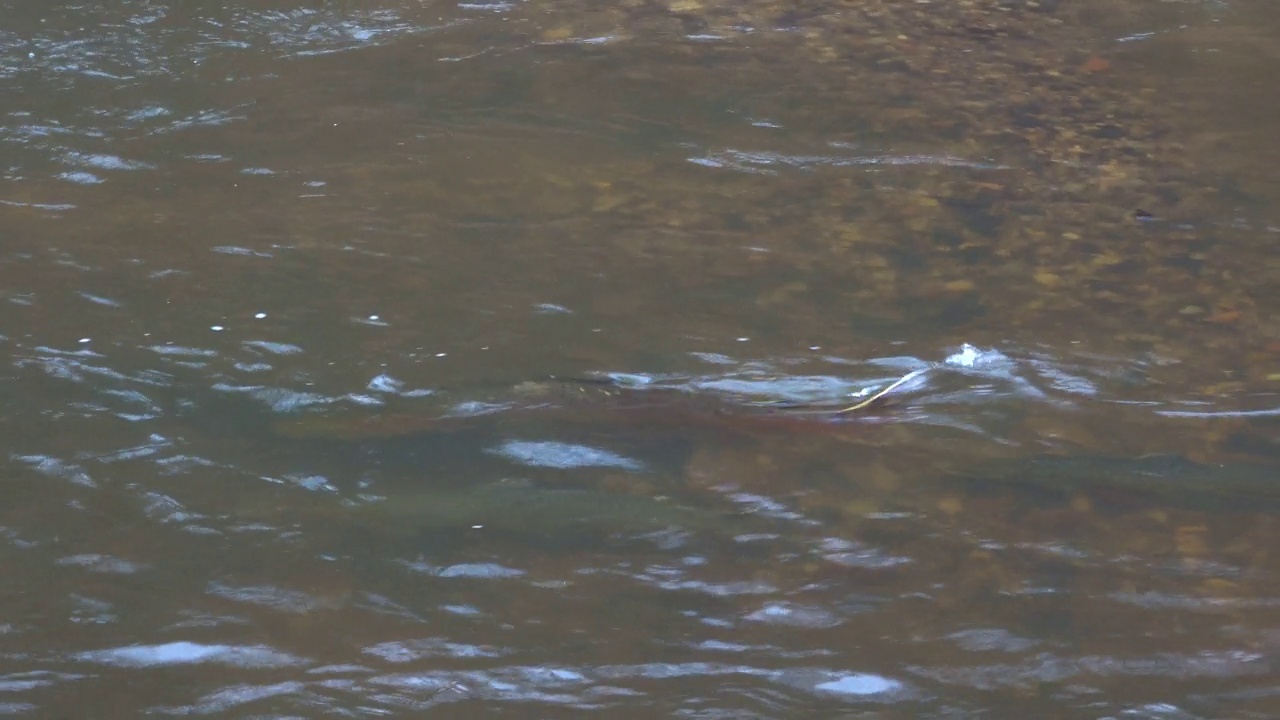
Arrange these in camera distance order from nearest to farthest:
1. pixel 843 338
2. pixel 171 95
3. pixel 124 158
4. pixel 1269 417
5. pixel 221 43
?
pixel 1269 417
pixel 843 338
pixel 124 158
pixel 171 95
pixel 221 43

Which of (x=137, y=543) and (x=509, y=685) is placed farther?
(x=137, y=543)

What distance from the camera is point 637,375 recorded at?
13.6 feet

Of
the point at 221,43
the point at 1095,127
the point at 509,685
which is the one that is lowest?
the point at 509,685

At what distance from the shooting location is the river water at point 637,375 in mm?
3051

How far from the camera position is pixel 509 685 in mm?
2941

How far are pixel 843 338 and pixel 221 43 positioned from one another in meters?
4.34

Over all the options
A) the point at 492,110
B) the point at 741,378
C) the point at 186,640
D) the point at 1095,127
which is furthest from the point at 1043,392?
the point at 492,110

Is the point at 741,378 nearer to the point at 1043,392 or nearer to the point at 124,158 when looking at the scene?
the point at 1043,392

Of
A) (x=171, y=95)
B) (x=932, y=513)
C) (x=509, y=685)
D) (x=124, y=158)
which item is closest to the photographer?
(x=509, y=685)

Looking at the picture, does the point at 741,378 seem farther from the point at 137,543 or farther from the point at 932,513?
the point at 137,543

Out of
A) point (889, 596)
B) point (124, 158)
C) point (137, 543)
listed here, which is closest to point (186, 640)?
point (137, 543)

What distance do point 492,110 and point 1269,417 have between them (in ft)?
12.9

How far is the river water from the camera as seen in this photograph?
3051 mm

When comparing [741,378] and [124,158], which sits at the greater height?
[124,158]
